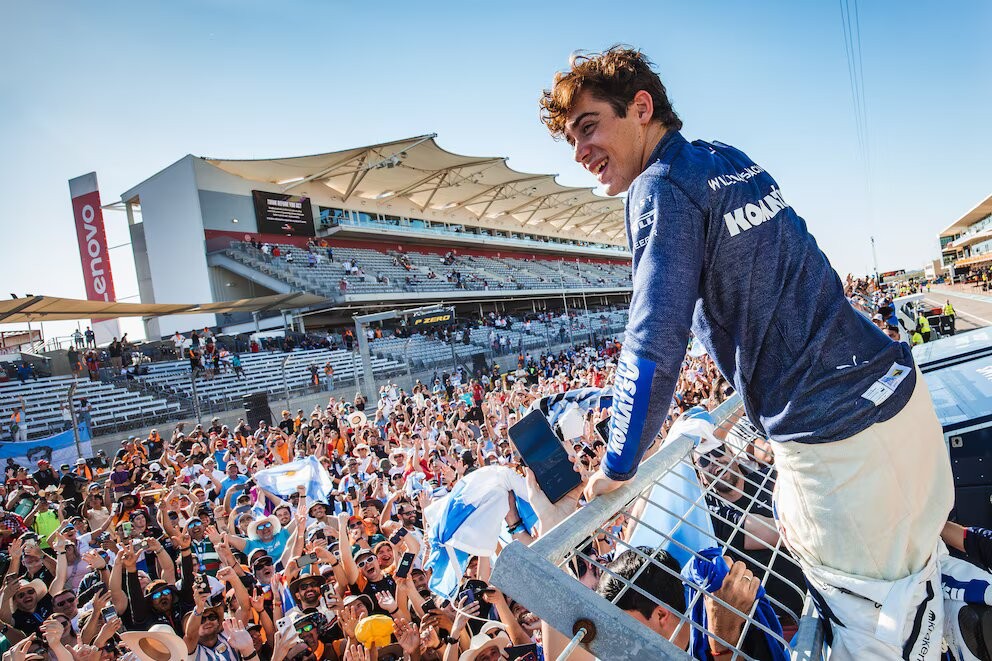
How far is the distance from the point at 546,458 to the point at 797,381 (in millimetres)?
634

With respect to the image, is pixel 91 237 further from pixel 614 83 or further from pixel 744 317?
pixel 744 317

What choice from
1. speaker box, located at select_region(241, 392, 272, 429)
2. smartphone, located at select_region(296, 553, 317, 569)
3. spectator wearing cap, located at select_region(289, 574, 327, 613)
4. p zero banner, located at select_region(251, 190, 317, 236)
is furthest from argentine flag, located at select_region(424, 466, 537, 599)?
p zero banner, located at select_region(251, 190, 317, 236)

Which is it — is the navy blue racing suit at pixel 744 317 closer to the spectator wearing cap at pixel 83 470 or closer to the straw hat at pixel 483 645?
the straw hat at pixel 483 645

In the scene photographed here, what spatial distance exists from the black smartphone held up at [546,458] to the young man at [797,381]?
18 centimetres

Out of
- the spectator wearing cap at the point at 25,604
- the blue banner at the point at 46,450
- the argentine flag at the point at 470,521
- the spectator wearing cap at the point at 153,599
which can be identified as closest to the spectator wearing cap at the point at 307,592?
the spectator wearing cap at the point at 153,599

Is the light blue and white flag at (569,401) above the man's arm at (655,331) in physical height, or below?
below

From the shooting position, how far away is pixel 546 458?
1.49 meters

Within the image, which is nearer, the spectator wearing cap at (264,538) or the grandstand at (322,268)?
the spectator wearing cap at (264,538)

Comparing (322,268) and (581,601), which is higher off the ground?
(322,268)

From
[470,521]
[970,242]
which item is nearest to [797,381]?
[470,521]

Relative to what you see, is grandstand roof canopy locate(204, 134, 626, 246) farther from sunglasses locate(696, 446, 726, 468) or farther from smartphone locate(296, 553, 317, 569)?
sunglasses locate(696, 446, 726, 468)

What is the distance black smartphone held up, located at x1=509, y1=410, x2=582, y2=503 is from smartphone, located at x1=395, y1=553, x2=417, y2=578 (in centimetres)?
326

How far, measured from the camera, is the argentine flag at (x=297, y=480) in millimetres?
7254

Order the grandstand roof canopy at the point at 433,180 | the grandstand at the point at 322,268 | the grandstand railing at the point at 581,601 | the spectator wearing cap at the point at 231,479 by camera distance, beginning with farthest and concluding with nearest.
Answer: the grandstand roof canopy at the point at 433,180
the grandstand at the point at 322,268
the spectator wearing cap at the point at 231,479
the grandstand railing at the point at 581,601
